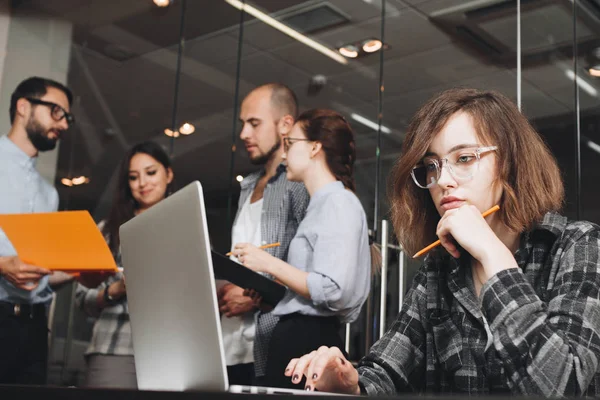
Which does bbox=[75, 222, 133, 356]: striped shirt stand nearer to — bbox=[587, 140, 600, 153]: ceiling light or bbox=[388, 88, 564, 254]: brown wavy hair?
bbox=[388, 88, 564, 254]: brown wavy hair

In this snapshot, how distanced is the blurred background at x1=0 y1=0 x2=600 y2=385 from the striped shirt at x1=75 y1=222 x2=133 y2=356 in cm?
22

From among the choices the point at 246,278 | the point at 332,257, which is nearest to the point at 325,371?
the point at 246,278

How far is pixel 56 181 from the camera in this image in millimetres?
3770

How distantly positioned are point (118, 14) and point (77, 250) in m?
2.00

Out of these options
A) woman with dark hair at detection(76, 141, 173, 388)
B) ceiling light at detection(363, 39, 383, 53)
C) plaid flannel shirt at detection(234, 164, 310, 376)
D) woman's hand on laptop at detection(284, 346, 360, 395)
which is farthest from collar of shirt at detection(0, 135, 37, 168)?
woman's hand on laptop at detection(284, 346, 360, 395)

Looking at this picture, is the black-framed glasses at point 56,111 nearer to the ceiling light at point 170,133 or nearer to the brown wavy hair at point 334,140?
the ceiling light at point 170,133

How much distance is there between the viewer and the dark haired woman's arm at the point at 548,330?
1193mm

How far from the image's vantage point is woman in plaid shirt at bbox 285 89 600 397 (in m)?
1.23

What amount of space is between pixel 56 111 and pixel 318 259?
80.7 inches

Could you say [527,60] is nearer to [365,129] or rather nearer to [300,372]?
[365,129]

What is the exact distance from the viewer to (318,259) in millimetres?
2469

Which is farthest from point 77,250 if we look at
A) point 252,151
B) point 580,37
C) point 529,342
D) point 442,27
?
point 580,37

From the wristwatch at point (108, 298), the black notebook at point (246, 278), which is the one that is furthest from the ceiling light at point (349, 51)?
the wristwatch at point (108, 298)

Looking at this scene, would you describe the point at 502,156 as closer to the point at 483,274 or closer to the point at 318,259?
the point at 483,274
